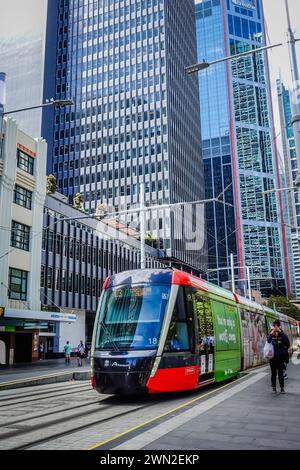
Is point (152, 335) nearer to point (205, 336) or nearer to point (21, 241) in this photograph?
point (205, 336)

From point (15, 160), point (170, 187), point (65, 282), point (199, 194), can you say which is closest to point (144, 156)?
point (170, 187)

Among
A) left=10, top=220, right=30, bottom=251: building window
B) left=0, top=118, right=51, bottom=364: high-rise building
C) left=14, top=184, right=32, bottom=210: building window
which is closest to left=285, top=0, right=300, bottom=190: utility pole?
left=0, top=118, right=51, bottom=364: high-rise building

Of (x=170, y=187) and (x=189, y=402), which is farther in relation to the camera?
(x=170, y=187)

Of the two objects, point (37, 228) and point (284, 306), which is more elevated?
point (37, 228)

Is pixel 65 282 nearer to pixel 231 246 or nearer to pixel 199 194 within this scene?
pixel 199 194

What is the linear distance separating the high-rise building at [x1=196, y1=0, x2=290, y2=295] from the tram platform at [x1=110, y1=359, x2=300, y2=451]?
71.2 meters

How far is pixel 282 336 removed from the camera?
11.7 metres

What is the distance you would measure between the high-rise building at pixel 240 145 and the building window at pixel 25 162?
51.9m

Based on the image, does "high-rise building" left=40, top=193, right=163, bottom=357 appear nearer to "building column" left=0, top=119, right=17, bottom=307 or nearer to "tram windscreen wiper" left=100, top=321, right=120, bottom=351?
"building column" left=0, top=119, right=17, bottom=307

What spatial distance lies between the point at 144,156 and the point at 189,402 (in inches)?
3094

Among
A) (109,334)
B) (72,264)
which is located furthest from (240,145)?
(109,334)

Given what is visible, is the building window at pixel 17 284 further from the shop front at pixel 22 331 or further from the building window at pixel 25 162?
the building window at pixel 25 162

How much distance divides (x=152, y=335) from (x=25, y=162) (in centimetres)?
2798

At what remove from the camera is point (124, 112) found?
90.1 m
